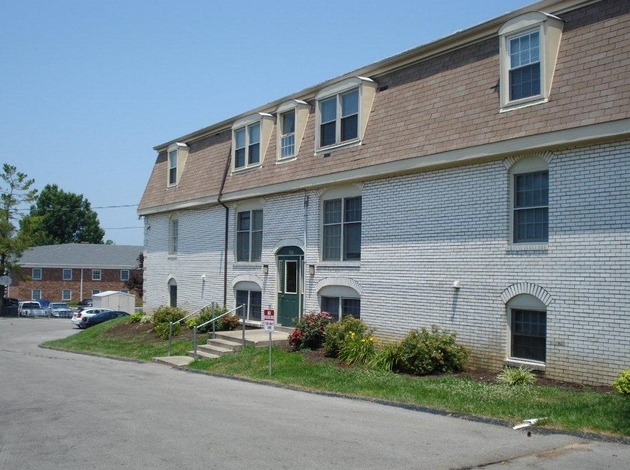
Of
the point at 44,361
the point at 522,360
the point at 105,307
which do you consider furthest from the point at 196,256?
the point at 105,307

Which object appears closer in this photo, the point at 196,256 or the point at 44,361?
the point at 44,361

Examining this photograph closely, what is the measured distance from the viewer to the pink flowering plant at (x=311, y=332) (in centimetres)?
1964

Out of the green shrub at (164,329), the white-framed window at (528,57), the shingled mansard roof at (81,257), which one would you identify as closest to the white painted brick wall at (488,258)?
the white-framed window at (528,57)

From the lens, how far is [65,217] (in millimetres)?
96938

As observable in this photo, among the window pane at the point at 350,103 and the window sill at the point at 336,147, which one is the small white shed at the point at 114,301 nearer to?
the window sill at the point at 336,147

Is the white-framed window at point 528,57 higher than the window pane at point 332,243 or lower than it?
higher

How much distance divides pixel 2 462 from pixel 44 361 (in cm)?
1603

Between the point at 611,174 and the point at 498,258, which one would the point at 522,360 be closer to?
Result: the point at 498,258

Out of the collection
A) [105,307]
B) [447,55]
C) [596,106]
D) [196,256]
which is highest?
[447,55]

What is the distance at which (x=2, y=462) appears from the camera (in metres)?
8.73

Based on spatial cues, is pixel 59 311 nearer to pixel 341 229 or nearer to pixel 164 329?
pixel 164 329

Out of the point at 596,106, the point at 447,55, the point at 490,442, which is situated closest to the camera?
the point at 490,442

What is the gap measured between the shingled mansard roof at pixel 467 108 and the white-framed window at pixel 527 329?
3.21 m

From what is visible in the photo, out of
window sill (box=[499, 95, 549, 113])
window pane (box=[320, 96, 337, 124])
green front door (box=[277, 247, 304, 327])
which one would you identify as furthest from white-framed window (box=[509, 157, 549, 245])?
green front door (box=[277, 247, 304, 327])
